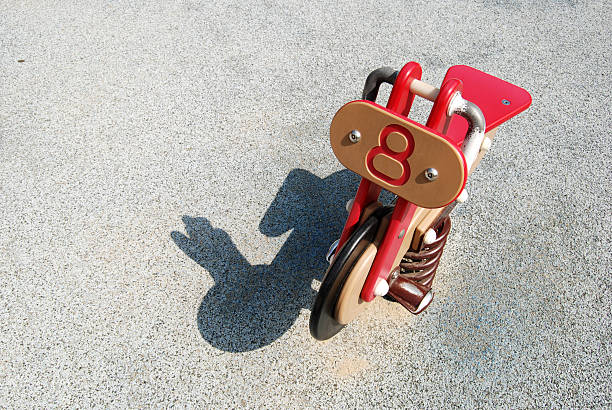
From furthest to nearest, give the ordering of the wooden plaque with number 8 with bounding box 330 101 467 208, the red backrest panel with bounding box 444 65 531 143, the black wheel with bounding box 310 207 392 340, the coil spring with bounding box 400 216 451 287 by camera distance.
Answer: the coil spring with bounding box 400 216 451 287, the red backrest panel with bounding box 444 65 531 143, the black wheel with bounding box 310 207 392 340, the wooden plaque with number 8 with bounding box 330 101 467 208

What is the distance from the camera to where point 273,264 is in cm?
212

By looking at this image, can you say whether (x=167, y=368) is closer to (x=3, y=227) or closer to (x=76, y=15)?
(x=3, y=227)

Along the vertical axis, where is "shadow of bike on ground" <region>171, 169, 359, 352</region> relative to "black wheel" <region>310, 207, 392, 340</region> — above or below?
below

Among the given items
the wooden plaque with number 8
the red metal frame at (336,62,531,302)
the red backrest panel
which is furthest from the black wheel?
the red backrest panel

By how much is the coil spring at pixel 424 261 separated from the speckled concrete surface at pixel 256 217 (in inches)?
6.7

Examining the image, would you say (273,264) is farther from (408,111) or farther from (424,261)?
(408,111)

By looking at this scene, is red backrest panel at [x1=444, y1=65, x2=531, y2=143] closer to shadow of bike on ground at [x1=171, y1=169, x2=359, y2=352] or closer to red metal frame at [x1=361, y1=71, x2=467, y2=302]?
red metal frame at [x1=361, y1=71, x2=467, y2=302]

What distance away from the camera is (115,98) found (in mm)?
2896

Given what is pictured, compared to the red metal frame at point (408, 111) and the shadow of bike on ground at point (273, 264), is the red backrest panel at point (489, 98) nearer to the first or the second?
the red metal frame at point (408, 111)

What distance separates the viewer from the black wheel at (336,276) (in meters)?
1.51

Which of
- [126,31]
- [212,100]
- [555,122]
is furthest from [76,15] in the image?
[555,122]

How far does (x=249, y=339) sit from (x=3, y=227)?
1249 mm

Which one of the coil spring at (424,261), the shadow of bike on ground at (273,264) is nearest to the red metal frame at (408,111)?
the coil spring at (424,261)

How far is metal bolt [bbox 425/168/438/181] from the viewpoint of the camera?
126cm
